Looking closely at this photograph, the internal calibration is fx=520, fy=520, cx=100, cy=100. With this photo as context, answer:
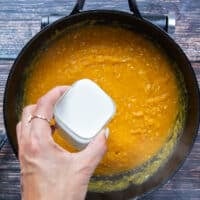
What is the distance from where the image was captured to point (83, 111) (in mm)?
818

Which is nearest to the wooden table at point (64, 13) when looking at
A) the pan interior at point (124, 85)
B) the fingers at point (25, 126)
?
the pan interior at point (124, 85)

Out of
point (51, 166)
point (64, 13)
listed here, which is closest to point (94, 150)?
point (51, 166)

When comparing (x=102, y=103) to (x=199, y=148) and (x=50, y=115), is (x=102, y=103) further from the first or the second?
(x=199, y=148)

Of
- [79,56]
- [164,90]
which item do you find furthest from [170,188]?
[79,56]

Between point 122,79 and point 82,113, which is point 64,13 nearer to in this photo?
point 122,79

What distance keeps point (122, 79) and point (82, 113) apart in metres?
0.20

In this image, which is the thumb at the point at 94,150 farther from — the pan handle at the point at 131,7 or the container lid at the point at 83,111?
the pan handle at the point at 131,7

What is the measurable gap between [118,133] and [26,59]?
8.8 inches

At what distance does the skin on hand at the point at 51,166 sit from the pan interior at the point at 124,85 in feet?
0.76

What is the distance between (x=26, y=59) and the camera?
973mm

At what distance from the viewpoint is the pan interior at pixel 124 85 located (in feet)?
3.26

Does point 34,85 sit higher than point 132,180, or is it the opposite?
point 34,85

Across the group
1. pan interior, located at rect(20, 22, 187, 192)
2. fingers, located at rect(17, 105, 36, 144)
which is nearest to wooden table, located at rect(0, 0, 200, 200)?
pan interior, located at rect(20, 22, 187, 192)

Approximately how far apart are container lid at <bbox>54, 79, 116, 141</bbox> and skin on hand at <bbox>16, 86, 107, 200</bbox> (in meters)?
0.05
